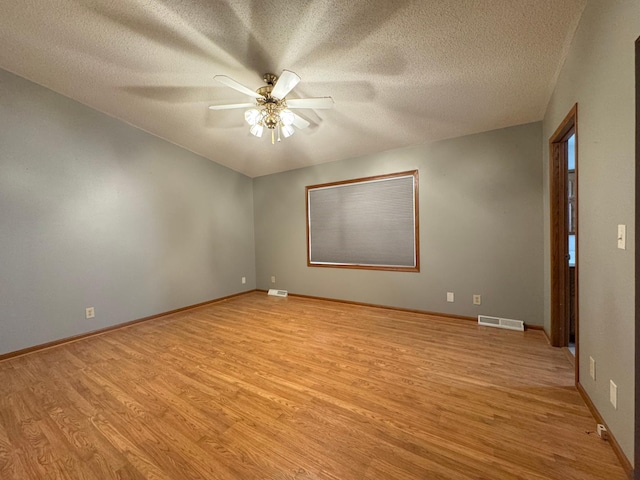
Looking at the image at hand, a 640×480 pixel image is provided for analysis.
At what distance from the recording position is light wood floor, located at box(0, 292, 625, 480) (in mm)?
1312

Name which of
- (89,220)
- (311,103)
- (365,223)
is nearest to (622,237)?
(311,103)

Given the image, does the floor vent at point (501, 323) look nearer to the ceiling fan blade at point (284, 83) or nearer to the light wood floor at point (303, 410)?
the light wood floor at point (303, 410)

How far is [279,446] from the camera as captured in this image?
→ 144 centimetres

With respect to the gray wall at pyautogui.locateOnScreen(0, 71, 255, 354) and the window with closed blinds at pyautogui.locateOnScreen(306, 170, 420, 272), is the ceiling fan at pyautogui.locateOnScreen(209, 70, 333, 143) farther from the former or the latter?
the gray wall at pyautogui.locateOnScreen(0, 71, 255, 354)

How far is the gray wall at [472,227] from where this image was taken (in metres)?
2.98

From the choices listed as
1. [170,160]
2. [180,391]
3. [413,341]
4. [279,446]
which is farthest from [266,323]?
[170,160]

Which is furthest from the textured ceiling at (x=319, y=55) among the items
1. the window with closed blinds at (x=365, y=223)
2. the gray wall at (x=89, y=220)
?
the window with closed blinds at (x=365, y=223)

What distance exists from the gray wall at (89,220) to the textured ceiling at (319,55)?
0.42 metres

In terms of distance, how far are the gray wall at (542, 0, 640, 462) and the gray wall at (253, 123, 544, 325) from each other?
4.15ft

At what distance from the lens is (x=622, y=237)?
4.06ft

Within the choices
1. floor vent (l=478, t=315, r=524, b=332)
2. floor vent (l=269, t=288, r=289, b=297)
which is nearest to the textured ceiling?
floor vent (l=478, t=315, r=524, b=332)

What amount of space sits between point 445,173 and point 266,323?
3.15 m

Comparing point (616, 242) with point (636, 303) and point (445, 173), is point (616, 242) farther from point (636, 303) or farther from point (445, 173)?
point (445, 173)

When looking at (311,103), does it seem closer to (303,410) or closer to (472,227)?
(303,410)
